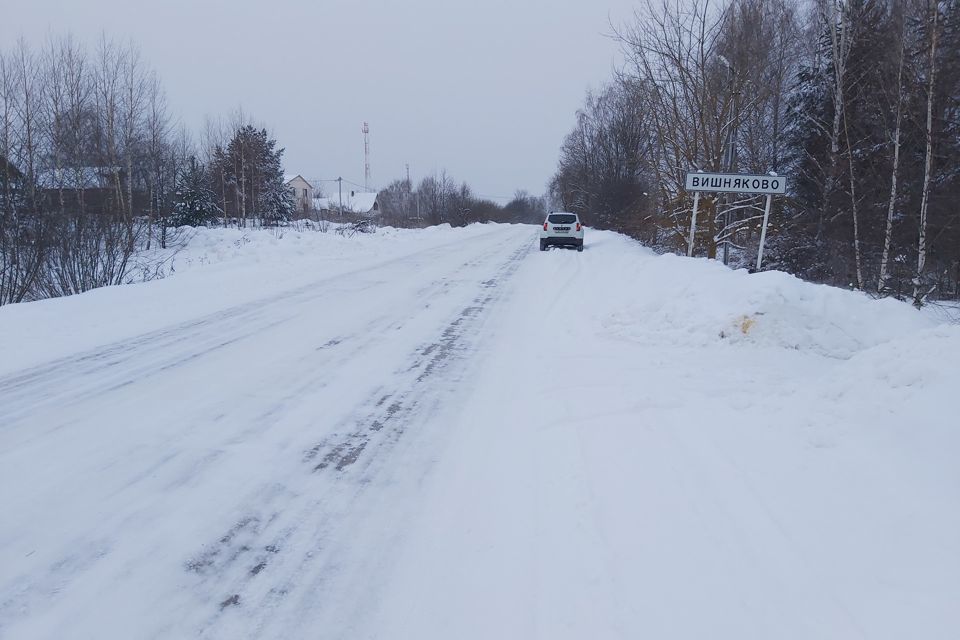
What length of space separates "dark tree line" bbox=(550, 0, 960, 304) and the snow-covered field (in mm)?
9696

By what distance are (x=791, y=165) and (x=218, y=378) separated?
73.4 feet

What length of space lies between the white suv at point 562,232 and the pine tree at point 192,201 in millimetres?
28704

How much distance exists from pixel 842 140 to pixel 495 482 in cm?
1955

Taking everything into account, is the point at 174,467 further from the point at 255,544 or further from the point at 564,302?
the point at 564,302

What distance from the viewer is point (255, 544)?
3143 mm

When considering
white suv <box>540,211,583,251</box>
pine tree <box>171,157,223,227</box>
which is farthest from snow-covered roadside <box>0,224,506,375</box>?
pine tree <box>171,157,223,227</box>

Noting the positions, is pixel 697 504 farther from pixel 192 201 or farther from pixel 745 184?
pixel 192 201

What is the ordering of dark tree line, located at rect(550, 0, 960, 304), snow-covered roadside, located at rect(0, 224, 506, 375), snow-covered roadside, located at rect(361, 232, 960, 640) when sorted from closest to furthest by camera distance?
snow-covered roadside, located at rect(361, 232, 960, 640) < snow-covered roadside, located at rect(0, 224, 506, 375) < dark tree line, located at rect(550, 0, 960, 304)

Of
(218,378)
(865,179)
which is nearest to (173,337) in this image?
(218,378)

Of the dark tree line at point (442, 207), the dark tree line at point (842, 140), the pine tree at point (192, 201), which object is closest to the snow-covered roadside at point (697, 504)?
the dark tree line at point (842, 140)

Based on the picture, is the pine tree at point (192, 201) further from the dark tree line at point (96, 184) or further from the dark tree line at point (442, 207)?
the dark tree line at point (442, 207)

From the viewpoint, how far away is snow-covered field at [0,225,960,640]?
262 cm

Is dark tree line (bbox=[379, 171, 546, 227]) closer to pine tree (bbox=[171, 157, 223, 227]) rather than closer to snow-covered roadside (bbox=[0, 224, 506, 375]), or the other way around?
pine tree (bbox=[171, 157, 223, 227])

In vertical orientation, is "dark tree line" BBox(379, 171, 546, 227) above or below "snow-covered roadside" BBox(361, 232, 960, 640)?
above
